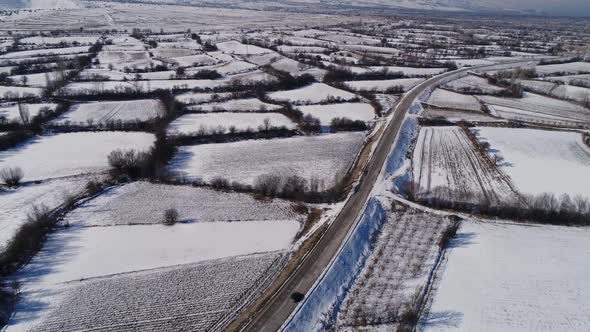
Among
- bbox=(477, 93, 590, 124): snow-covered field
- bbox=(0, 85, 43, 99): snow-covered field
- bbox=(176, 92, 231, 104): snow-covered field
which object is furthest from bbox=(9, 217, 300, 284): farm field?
bbox=(477, 93, 590, 124): snow-covered field

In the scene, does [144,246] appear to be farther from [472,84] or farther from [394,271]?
[472,84]

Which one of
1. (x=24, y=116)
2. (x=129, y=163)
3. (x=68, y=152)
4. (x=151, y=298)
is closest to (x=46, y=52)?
(x=24, y=116)

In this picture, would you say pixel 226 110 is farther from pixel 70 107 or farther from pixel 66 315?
pixel 66 315

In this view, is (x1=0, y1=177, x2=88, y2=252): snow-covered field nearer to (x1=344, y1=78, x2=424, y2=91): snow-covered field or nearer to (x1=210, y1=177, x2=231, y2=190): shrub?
(x1=210, y1=177, x2=231, y2=190): shrub

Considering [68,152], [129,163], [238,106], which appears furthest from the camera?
[238,106]

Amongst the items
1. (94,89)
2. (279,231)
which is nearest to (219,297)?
(279,231)
